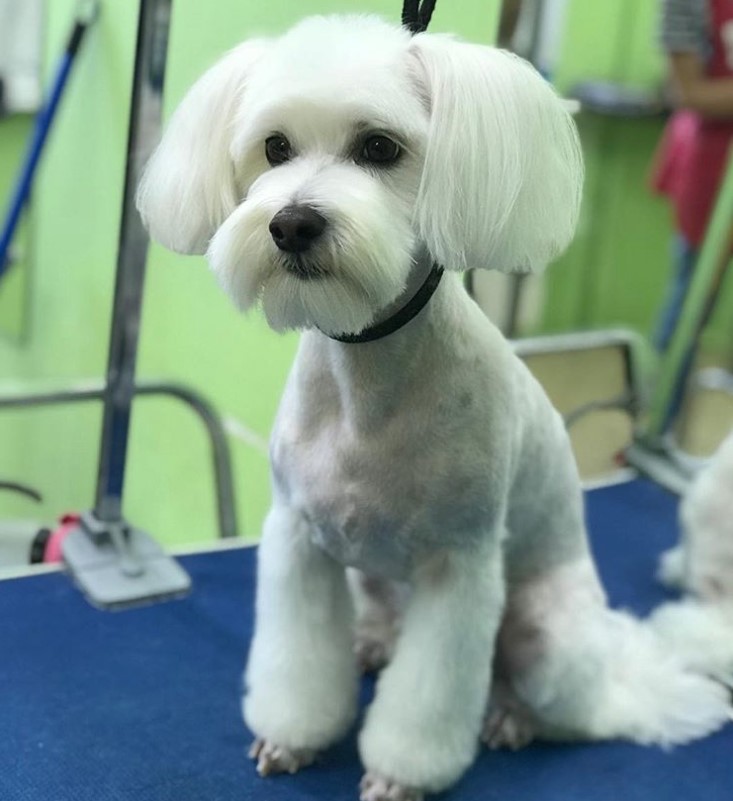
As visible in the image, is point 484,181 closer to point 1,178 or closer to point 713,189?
point 713,189

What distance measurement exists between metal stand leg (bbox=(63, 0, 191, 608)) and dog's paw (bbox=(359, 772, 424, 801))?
1.52 feet

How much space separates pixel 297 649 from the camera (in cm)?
103

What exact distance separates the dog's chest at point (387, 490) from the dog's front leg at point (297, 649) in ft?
0.27

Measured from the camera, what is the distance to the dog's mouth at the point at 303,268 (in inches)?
29.5

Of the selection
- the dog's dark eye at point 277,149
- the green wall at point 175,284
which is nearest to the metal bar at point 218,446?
the green wall at point 175,284

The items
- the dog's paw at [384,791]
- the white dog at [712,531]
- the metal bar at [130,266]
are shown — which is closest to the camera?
the dog's paw at [384,791]

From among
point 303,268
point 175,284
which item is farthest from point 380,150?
point 175,284

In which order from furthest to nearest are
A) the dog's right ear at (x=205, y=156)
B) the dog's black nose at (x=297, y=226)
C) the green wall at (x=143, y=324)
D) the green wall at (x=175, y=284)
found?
the green wall at (x=175, y=284) → the green wall at (x=143, y=324) → the dog's right ear at (x=205, y=156) → the dog's black nose at (x=297, y=226)

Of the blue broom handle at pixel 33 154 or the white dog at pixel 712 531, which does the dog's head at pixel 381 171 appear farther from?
the blue broom handle at pixel 33 154

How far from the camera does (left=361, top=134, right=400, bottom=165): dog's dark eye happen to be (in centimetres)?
79

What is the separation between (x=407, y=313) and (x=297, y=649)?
370mm

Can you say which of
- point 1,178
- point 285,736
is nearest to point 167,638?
point 285,736

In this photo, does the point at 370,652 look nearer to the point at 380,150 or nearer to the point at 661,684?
the point at 661,684

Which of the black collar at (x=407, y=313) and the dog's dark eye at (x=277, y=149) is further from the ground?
the dog's dark eye at (x=277, y=149)
